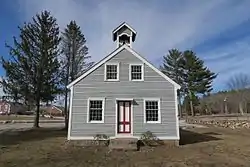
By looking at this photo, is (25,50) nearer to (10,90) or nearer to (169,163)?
(10,90)

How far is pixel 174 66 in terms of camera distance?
56812mm

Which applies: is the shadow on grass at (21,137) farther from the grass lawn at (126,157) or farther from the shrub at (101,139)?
the shrub at (101,139)

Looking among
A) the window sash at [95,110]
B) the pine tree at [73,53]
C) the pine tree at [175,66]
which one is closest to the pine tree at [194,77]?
the pine tree at [175,66]

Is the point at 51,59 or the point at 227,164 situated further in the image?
the point at 51,59

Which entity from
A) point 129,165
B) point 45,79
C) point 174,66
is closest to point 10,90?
point 45,79

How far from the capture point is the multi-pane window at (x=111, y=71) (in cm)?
1784

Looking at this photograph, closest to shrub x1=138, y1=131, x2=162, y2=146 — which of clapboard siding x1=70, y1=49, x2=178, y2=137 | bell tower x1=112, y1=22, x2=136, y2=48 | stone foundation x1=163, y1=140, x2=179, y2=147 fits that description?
clapboard siding x1=70, y1=49, x2=178, y2=137

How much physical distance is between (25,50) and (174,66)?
35.9 meters

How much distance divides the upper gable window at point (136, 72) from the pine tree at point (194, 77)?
36.6 metres

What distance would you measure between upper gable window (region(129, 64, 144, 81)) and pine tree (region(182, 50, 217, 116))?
3664cm

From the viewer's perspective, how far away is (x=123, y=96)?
57.5ft

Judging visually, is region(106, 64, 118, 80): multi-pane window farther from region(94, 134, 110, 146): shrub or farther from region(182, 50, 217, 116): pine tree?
region(182, 50, 217, 116): pine tree

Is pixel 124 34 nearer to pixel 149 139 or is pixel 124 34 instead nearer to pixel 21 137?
pixel 149 139

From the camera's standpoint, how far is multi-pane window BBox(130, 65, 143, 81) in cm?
1789
